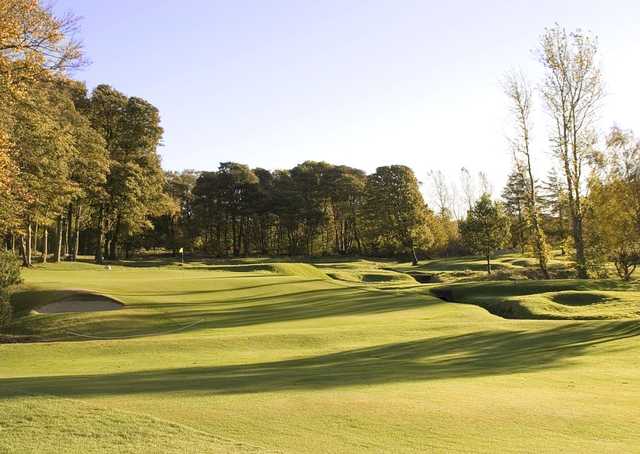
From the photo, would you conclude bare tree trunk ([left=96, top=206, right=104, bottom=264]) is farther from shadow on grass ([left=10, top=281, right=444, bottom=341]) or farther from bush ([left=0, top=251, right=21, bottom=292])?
bush ([left=0, top=251, right=21, bottom=292])

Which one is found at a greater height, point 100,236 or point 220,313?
point 100,236

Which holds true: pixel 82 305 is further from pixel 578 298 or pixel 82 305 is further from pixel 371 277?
pixel 371 277

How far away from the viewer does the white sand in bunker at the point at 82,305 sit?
1045 inches

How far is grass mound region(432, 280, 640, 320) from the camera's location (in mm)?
24656

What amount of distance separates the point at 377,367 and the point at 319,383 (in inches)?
122

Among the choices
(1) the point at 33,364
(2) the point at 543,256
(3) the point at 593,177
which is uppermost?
(3) the point at 593,177

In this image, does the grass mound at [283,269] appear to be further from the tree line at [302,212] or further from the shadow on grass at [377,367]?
the shadow on grass at [377,367]

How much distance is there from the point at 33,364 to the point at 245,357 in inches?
232

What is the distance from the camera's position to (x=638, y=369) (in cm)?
1364

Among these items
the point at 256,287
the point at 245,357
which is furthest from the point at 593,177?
the point at 245,357

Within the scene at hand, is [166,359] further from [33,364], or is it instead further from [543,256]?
[543,256]

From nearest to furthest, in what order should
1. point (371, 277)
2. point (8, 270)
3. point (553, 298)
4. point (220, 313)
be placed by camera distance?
point (8, 270) < point (220, 313) < point (553, 298) < point (371, 277)

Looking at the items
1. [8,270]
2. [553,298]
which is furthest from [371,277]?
[8,270]

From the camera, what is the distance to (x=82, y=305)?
26.9 meters
